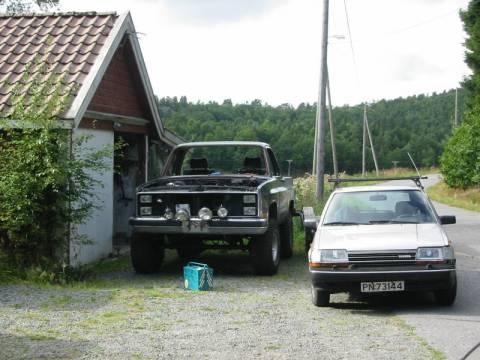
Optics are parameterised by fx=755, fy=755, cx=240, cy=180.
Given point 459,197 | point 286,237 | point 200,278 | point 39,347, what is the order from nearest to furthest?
point 39,347
point 200,278
point 286,237
point 459,197

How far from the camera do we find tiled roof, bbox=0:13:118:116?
1280cm

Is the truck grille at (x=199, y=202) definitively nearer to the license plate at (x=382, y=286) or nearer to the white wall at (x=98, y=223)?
the white wall at (x=98, y=223)

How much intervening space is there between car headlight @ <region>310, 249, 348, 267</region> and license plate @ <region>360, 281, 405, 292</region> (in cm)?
35

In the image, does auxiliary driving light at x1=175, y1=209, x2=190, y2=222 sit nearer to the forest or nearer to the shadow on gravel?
the shadow on gravel

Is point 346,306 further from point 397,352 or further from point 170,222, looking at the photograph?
point 170,222

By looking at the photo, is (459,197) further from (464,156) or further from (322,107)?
(322,107)

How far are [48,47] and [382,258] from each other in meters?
8.12

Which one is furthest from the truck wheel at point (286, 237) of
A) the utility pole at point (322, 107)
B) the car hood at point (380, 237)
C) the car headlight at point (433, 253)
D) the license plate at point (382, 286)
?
the utility pole at point (322, 107)

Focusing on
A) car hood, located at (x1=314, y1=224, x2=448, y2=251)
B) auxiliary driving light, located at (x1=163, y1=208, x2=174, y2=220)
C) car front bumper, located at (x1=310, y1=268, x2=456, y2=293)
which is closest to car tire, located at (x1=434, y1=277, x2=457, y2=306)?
car front bumper, located at (x1=310, y1=268, x2=456, y2=293)

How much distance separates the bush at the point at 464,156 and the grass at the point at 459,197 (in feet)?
1.29

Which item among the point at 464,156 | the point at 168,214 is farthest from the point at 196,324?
the point at 464,156

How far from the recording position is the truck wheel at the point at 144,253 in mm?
12109

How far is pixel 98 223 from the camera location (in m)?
13.8

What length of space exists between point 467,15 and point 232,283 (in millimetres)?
32139
